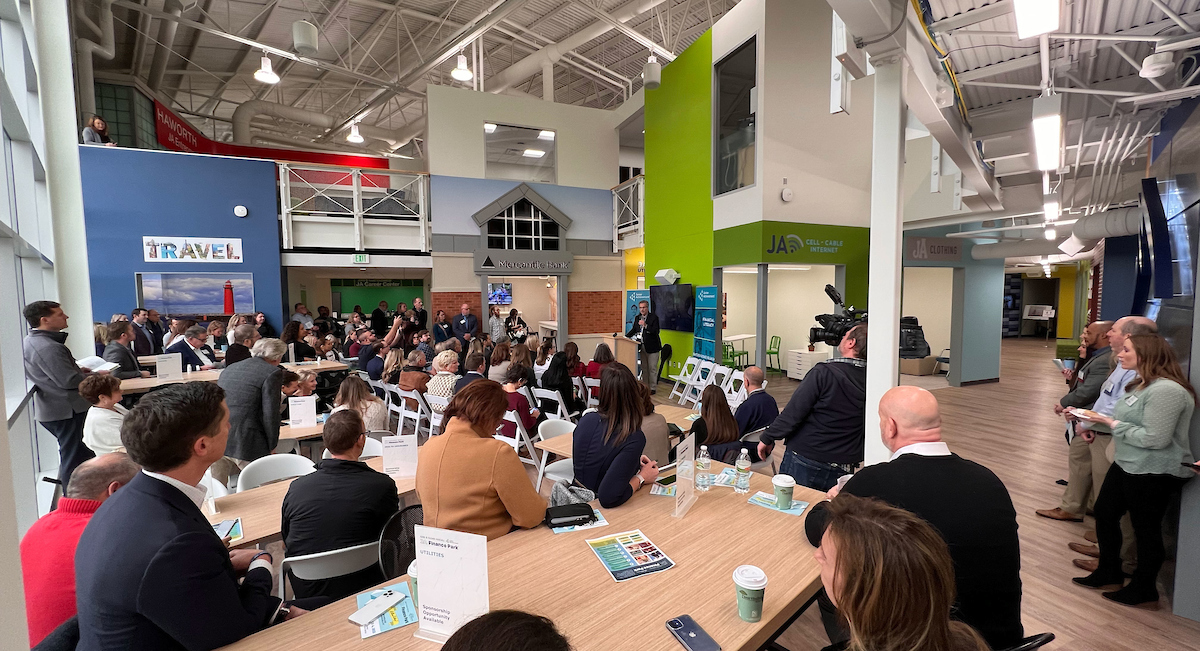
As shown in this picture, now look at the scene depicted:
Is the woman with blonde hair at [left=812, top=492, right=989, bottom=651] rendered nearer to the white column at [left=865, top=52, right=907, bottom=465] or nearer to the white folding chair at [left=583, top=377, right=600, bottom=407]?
the white column at [left=865, top=52, right=907, bottom=465]

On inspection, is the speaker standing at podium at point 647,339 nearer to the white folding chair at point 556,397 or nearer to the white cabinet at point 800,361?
the white cabinet at point 800,361

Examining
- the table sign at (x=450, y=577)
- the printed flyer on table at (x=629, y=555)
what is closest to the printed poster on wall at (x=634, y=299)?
the printed flyer on table at (x=629, y=555)

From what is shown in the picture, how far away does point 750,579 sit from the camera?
1.48m

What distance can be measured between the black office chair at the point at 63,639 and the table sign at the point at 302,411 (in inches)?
106

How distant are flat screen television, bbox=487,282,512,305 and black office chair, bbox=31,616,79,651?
1042 cm

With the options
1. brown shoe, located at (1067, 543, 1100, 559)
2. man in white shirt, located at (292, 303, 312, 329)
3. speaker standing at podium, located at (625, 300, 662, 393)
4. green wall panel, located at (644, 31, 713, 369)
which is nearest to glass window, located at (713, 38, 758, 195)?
green wall panel, located at (644, 31, 713, 369)

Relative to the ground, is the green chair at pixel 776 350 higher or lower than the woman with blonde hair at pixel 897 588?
lower

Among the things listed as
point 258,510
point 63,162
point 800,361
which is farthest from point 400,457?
point 800,361

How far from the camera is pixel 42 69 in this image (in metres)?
5.00

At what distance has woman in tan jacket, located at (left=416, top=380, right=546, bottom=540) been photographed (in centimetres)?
201

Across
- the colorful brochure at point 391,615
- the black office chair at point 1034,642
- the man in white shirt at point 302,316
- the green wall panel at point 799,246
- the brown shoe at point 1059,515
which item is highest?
the green wall panel at point 799,246

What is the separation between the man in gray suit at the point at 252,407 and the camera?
363cm

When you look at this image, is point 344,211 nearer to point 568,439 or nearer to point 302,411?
point 302,411

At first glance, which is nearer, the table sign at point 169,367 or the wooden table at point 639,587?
the wooden table at point 639,587
